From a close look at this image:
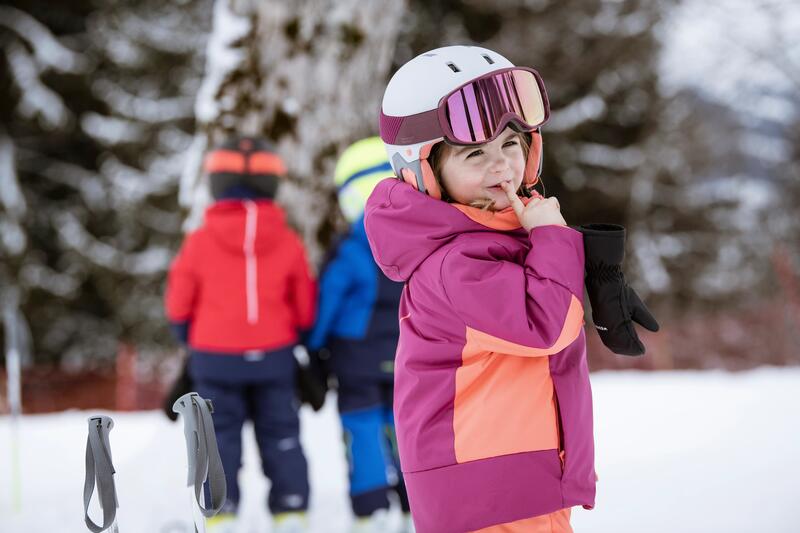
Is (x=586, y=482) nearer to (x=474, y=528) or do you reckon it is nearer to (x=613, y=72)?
(x=474, y=528)

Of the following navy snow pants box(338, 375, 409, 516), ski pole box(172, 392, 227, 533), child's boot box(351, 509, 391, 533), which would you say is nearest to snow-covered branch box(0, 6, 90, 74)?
navy snow pants box(338, 375, 409, 516)

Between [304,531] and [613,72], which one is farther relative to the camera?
[613,72]

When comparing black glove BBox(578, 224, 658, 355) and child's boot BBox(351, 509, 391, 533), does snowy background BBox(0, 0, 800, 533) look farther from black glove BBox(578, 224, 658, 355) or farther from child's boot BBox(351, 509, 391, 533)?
black glove BBox(578, 224, 658, 355)

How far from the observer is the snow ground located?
3592mm

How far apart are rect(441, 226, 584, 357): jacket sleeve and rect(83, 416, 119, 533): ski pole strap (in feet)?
2.80

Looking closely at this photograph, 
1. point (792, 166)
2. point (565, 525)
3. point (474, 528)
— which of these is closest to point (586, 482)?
point (565, 525)

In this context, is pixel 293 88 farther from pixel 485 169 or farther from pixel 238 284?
pixel 485 169

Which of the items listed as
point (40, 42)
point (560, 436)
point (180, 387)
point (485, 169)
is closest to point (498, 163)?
point (485, 169)

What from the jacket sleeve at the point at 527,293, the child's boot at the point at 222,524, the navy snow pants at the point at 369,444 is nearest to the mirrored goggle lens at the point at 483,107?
the jacket sleeve at the point at 527,293

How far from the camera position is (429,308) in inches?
73.3

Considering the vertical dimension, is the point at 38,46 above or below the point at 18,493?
above

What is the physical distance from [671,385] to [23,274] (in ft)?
34.1

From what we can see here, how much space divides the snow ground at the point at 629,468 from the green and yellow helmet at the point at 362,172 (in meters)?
1.63

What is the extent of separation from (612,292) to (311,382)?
2.40 meters
